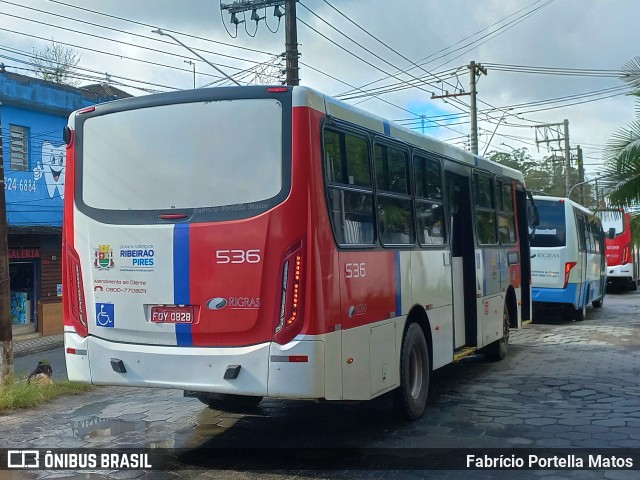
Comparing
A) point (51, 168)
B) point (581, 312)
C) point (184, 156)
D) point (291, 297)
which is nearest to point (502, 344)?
point (291, 297)

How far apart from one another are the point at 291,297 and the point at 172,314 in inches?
41.4

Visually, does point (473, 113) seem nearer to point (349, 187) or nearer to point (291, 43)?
point (291, 43)

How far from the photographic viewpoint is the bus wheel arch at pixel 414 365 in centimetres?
675

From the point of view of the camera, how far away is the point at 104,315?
230 inches

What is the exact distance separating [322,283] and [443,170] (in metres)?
3.57

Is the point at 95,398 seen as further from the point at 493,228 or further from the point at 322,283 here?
the point at 493,228

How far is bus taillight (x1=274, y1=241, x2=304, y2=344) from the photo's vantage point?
5.20m

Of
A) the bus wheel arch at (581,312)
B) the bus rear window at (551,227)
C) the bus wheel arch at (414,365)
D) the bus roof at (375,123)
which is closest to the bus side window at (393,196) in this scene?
the bus roof at (375,123)

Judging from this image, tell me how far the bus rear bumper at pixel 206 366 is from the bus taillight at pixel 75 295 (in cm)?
11

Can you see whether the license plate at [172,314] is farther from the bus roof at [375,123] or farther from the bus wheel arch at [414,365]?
the bus wheel arch at [414,365]

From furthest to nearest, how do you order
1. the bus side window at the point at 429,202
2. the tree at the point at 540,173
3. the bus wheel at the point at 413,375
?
the tree at the point at 540,173 < the bus side window at the point at 429,202 < the bus wheel at the point at 413,375

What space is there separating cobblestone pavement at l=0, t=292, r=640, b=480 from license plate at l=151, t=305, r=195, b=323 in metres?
1.22

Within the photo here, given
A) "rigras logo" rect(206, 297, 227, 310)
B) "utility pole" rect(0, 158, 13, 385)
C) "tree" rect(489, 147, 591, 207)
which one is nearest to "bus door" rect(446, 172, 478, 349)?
"rigras logo" rect(206, 297, 227, 310)

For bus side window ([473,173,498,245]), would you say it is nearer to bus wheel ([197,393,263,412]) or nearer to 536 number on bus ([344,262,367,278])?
536 number on bus ([344,262,367,278])
